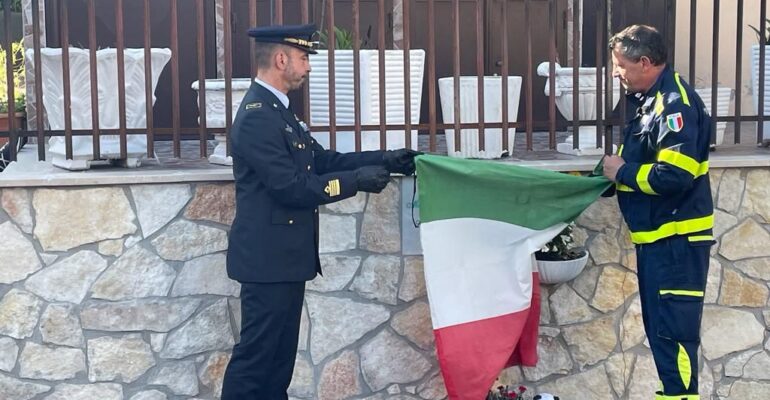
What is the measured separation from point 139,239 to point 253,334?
944 mm

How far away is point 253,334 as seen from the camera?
4191 mm

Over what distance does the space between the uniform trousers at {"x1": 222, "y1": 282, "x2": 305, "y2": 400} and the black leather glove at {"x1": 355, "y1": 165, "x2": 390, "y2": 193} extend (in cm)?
54

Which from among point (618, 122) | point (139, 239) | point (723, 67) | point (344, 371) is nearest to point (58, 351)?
point (139, 239)

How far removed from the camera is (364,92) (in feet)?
17.2

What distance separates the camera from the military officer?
4113mm

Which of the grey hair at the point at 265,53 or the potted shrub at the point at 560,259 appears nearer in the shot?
the grey hair at the point at 265,53

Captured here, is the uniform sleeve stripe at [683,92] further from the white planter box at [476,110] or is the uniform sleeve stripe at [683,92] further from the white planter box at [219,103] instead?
the white planter box at [219,103]

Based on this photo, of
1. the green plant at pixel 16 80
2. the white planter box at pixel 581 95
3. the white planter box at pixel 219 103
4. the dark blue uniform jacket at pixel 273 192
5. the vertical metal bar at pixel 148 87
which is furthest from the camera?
the green plant at pixel 16 80

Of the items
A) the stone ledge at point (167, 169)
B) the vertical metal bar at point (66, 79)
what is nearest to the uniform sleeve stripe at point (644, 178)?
the stone ledge at point (167, 169)

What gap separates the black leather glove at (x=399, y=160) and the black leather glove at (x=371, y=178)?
0.32 metres

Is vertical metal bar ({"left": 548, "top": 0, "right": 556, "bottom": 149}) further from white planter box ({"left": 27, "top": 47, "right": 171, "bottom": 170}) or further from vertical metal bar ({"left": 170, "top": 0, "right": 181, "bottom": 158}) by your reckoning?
white planter box ({"left": 27, "top": 47, "right": 171, "bottom": 170})

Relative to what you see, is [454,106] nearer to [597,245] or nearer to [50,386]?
[597,245]

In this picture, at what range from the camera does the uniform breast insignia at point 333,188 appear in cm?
413

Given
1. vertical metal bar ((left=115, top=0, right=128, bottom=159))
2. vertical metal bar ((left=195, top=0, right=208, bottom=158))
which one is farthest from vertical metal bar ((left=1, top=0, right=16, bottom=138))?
vertical metal bar ((left=195, top=0, right=208, bottom=158))
